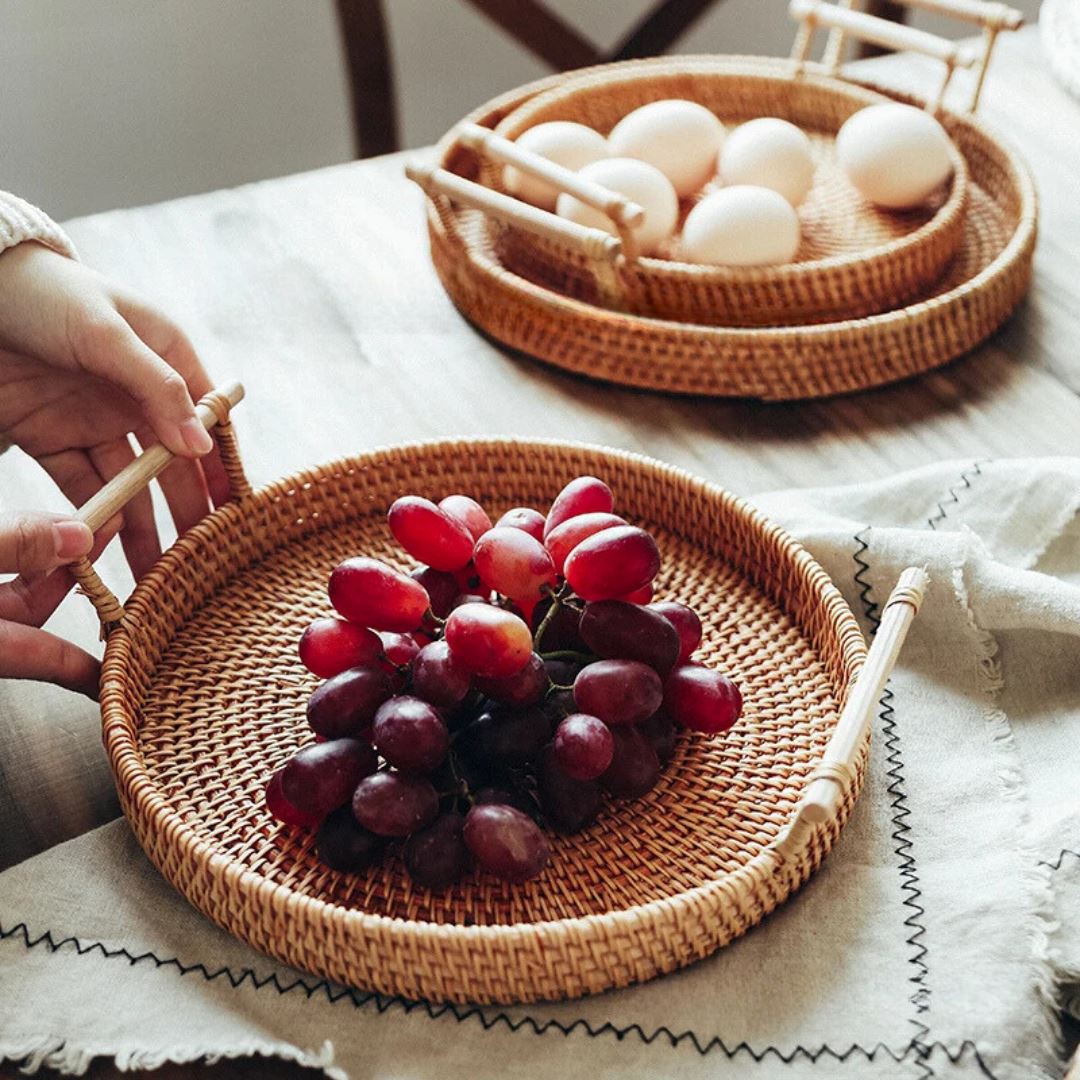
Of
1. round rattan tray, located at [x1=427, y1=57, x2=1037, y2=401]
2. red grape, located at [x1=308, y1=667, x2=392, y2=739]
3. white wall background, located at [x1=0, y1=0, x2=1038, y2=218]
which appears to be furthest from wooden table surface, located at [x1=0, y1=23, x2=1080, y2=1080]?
white wall background, located at [x1=0, y1=0, x2=1038, y2=218]

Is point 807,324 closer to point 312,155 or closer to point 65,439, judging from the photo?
point 65,439

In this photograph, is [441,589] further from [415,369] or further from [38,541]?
[415,369]

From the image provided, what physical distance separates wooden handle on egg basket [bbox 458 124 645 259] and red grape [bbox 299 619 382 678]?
0.45 meters

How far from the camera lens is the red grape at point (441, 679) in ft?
2.08

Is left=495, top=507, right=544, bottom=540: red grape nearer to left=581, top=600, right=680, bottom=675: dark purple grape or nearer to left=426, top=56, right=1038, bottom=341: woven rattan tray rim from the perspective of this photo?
left=581, top=600, right=680, bottom=675: dark purple grape

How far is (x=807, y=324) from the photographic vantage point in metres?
1.06

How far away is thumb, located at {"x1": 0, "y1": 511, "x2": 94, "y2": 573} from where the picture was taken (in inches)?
27.1

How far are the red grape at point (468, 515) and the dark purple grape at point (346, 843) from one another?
192 millimetres

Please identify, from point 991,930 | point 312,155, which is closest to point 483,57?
point 312,155

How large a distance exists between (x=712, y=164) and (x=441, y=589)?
640mm

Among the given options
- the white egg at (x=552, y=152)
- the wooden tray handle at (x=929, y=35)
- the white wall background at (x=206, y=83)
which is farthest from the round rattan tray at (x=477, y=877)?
the white wall background at (x=206, y=83)

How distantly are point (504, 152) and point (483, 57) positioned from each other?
5.09 ft

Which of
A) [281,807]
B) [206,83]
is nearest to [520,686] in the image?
[281,807]

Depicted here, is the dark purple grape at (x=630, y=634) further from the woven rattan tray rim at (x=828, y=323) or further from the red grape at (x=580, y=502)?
the woven rattan tray rim at (x=828, y=323)
